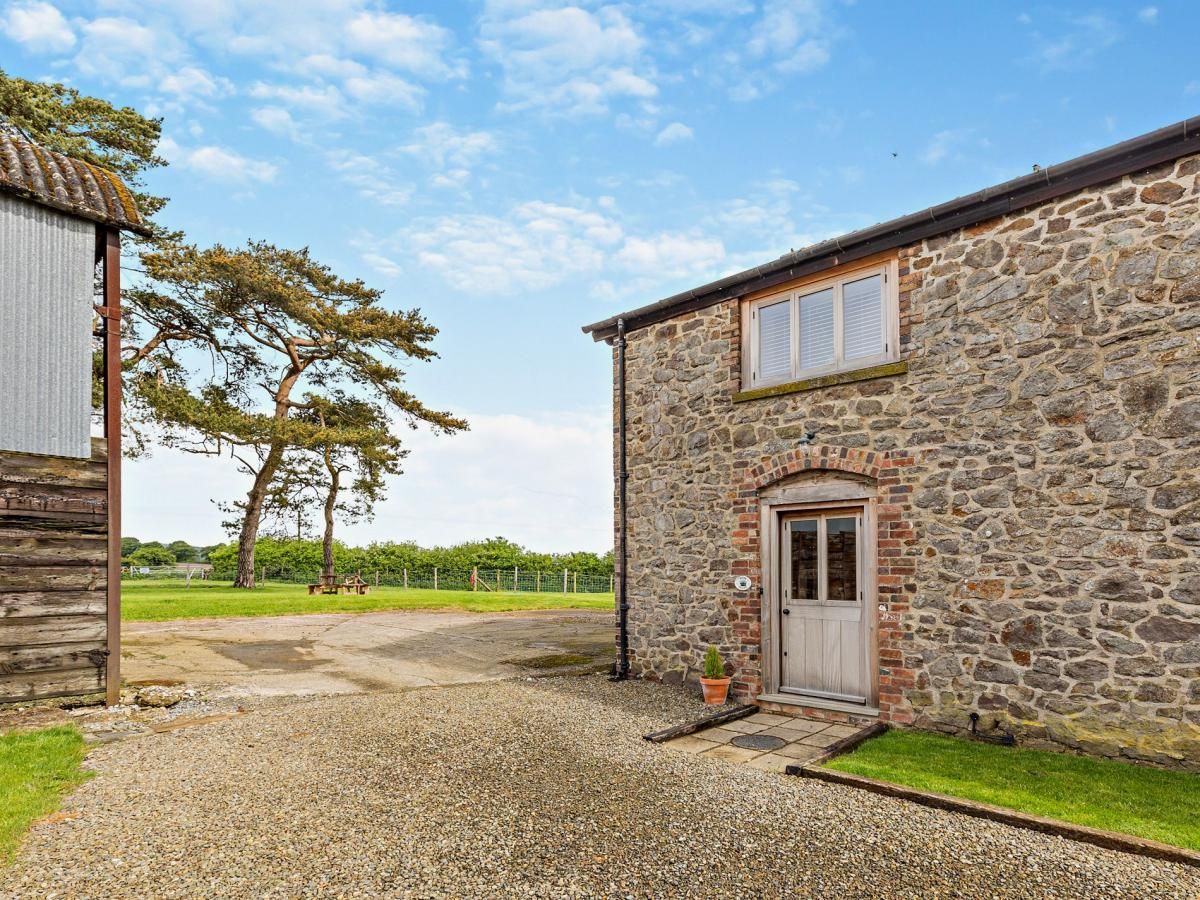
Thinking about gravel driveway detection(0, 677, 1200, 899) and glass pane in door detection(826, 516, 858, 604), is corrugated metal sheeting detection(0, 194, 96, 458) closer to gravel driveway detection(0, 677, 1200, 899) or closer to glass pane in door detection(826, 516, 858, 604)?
gravel driveway detection(0, 677, 1200, 899)

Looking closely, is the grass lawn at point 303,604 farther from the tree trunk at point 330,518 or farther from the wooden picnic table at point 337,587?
the tree trunk at point 330,518

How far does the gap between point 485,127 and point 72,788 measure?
8302 mm

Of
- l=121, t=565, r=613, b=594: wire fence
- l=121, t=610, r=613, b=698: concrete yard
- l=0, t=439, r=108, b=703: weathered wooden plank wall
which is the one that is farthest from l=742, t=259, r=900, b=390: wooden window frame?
l=121, t=565, r=613, b=594: wire fence

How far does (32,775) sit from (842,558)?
292 inches

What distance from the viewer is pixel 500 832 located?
4289mm

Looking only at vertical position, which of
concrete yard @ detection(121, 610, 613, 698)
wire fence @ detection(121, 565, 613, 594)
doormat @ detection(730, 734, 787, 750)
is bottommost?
wire fence @ detection(121, 565, 613, 594)

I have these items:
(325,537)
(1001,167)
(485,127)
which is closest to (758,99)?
(1001,167)

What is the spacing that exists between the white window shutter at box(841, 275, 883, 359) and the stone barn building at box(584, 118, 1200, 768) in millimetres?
34

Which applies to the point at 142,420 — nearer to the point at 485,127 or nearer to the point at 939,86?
the point at 485,127

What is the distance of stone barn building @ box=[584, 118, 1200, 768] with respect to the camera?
18.5 feet

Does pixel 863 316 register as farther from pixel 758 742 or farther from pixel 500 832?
pixel 500 832

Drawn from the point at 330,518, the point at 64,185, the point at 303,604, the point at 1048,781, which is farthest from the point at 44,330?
the point at 330,518

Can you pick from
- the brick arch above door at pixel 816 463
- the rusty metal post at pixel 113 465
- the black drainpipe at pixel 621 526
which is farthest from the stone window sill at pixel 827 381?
the rusty metal post at pixel 113 465

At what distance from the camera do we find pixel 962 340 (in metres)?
6.76
